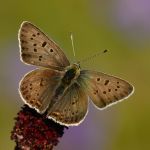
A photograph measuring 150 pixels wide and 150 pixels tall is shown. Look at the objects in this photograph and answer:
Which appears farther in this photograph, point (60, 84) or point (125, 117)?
point (125, 117)

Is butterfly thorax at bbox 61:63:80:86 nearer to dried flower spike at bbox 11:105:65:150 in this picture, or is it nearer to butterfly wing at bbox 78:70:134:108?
butterfly wing at bbox 78:70:134:108

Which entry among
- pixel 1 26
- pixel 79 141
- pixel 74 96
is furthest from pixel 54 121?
pixel 1 26

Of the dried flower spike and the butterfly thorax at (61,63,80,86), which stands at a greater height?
the butterfly thorax at (61,63,80,86)

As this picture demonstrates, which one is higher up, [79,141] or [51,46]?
[51,46]

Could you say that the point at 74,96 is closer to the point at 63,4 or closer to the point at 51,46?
the point at 51,46

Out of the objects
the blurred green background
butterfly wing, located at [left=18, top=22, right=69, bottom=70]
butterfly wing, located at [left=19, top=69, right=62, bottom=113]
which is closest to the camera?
butterfly wing, located at [left=19, top=69, right=62, bottom=113]

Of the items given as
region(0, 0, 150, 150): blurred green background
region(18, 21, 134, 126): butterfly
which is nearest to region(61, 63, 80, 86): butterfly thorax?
region(18, 21, 134, 126): butterfly

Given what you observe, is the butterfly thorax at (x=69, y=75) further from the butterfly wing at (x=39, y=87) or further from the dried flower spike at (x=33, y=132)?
the dried flower spike at (x=33, y=132)
